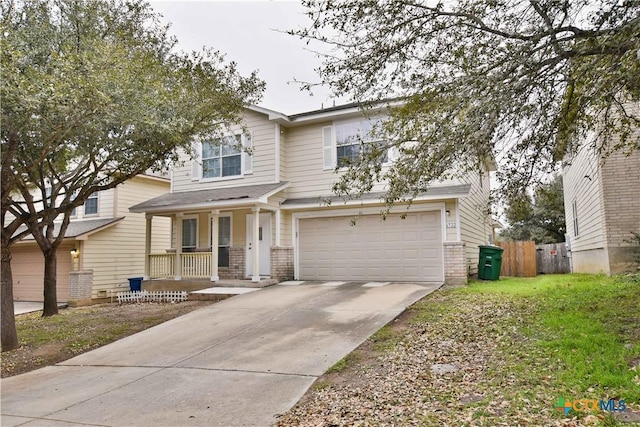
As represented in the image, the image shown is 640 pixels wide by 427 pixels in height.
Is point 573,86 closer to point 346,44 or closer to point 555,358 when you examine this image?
point 346,44

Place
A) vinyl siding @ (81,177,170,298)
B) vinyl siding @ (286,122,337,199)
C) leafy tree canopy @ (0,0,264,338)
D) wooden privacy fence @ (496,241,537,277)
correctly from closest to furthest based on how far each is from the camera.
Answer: leafy tree canopy @ (0,0,264,338)
vinyl siding @ (286,122,337,199)
vinyl siding @ (81,177,170,298)
wooden privacy fence @ (496,241,537,277)

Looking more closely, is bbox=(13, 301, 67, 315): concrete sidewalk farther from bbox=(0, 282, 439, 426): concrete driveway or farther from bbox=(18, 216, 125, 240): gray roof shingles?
bbox=(0, 282, 439, 426): concrete driveway

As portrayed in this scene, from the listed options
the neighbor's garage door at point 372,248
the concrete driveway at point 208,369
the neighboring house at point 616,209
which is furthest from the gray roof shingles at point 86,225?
the neighboring house at point 616,209

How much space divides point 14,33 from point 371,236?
9.75m

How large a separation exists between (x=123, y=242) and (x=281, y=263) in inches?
312

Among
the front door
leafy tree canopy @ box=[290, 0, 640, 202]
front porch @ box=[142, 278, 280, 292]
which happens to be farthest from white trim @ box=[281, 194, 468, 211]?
leafy tree canopy @ box=[290, 0, 640, 202]

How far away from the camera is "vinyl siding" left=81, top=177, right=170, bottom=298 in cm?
1669

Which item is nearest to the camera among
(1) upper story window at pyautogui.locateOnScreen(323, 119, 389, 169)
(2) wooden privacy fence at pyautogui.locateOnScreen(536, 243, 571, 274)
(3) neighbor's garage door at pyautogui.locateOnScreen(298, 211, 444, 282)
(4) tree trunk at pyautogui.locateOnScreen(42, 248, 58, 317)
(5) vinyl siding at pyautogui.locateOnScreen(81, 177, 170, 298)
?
(4) tree trunk at pyautogui.locateOnScreen(42, 248, 58, 317)

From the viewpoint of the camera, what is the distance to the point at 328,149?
13992 mm

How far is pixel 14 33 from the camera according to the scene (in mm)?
7391

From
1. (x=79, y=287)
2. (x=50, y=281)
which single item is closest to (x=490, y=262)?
(x=50, y=281)

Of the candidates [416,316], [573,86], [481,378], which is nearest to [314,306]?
[416,316]

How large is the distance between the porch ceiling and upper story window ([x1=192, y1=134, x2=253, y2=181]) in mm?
621

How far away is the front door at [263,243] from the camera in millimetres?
14344
